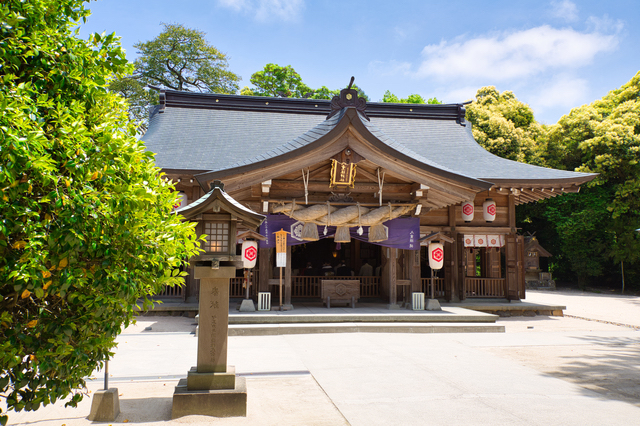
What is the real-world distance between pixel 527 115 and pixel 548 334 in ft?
90.8

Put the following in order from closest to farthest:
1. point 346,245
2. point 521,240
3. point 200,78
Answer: point 521,240
point 346,245
point 200,78

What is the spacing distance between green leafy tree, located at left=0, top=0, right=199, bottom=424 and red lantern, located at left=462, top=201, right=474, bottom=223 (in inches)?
457

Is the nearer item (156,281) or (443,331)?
(156,281)

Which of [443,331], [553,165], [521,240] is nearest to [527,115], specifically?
[553,165]

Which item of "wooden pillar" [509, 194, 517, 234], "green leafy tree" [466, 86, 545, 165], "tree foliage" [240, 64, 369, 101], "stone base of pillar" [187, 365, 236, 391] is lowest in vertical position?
"stone base of pillar" [187, 365, 236, 391]

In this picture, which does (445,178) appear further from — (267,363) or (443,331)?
(267,363)

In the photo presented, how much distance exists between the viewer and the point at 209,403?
4527 mm

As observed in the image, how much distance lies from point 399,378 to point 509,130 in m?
27.3

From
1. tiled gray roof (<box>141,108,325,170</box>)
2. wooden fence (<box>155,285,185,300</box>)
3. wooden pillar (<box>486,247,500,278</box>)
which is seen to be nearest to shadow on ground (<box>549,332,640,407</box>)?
wooden pillar (<box>486,247,500,278</box>)

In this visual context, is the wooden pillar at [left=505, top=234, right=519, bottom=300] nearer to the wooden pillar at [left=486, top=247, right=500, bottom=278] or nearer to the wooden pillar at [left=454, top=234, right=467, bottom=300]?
the wooden pillar at [left=454, top=234, right=467, bottom=300]

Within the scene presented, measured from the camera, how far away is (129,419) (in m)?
4.30

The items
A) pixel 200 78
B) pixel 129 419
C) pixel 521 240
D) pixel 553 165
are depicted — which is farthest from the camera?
pixel 200 78

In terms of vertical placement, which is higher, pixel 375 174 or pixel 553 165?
pixel 553 165

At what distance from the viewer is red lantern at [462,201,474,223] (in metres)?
13.2
